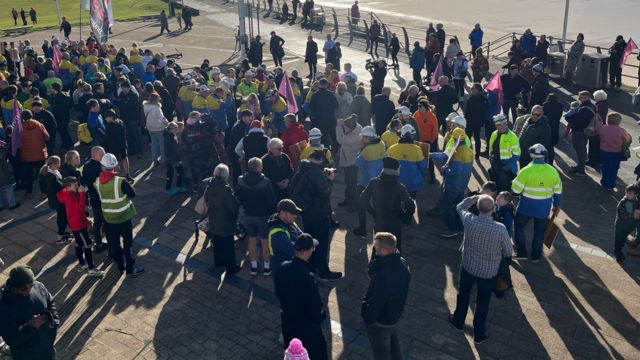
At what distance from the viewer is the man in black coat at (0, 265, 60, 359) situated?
19.4 ft

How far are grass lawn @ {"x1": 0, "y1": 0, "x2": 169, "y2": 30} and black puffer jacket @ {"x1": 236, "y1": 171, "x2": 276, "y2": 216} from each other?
4173 centimetres

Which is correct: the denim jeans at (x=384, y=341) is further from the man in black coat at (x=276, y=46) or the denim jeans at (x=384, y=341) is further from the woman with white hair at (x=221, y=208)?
the man in black coat at (x=276, y=46)

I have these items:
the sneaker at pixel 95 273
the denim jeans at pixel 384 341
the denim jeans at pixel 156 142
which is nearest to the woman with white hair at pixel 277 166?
the sneaker at pixel 95 273

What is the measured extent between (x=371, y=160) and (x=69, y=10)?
54.2 metres

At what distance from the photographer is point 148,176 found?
13867mm

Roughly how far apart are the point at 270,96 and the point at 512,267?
673cm

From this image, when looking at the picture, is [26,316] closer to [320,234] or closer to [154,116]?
[320,234]

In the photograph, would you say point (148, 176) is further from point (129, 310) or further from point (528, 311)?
point (528, 311)

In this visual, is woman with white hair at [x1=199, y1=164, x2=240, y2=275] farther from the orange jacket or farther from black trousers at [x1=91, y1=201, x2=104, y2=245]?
the orange jacket

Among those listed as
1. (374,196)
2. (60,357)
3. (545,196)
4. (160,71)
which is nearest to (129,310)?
(60,357)

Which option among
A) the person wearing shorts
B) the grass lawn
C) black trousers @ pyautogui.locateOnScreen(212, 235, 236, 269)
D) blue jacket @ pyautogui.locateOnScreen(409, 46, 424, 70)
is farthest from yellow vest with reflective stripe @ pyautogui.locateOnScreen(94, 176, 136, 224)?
the grass lawn

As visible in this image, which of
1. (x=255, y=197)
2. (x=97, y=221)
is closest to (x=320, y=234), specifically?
(x=255, y=197)

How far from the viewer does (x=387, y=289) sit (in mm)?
5980

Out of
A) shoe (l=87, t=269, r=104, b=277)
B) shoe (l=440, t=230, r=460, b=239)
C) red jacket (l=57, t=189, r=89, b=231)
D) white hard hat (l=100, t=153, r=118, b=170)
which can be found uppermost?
white hard hat (l=100, t=153, r=118, b=170)
